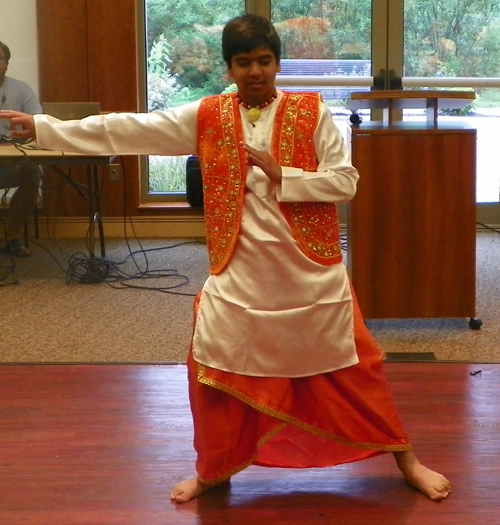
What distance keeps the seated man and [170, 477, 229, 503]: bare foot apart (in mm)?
3609

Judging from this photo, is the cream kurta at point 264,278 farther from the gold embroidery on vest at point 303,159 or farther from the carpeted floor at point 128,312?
the carpeted floor at point 128,312

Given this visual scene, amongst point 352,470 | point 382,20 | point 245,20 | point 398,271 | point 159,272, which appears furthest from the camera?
point 382,20

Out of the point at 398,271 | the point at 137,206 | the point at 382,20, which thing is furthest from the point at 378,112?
the point at 398,271

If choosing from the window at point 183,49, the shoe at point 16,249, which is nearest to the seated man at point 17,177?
the shoe at point 16,249

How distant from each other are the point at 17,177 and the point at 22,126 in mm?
3656

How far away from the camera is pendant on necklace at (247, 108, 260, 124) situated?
7.60 ft

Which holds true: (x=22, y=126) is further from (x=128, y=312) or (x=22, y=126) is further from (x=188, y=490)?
(x=128, y=312)

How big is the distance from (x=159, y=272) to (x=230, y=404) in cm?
327

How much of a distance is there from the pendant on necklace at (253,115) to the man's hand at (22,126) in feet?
1.67

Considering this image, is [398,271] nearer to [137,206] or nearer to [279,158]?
[279,158]

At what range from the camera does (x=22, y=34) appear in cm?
649

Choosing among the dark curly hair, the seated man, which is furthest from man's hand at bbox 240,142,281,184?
the seated man

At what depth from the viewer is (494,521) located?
2.33 metres

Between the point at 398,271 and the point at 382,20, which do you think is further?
the point at 382,20
